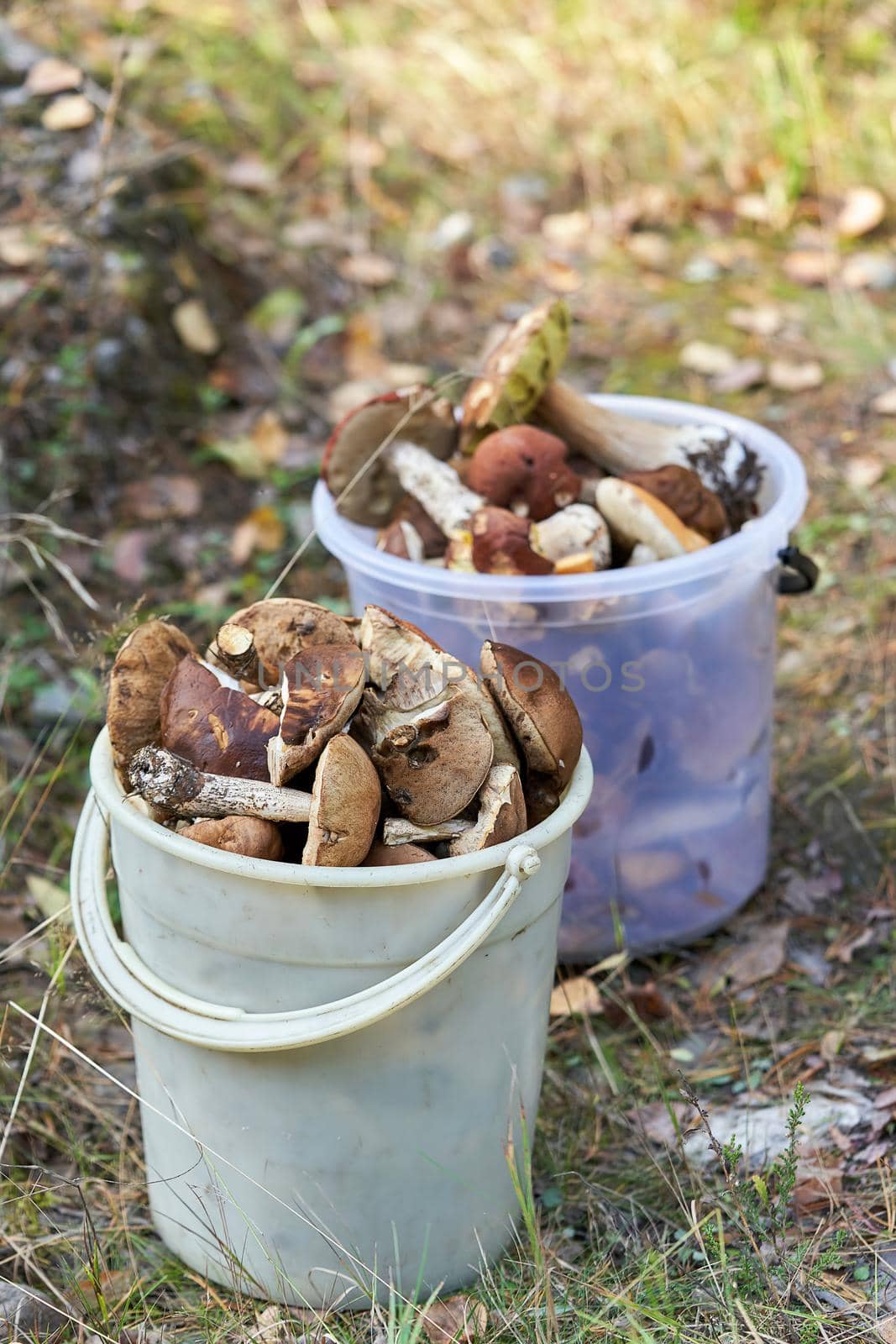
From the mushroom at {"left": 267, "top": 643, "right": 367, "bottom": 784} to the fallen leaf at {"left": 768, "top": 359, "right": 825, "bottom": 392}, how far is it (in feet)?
7.60

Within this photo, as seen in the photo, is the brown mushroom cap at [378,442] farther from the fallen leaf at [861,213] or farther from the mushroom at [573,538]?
the fallen leaf at [861,213]

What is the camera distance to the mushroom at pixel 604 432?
1.90 metres

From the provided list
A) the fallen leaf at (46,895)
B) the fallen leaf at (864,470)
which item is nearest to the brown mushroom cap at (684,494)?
the fallen leaf at (46,895)

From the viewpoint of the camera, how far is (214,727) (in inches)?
49.1

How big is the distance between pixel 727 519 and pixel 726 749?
364mm

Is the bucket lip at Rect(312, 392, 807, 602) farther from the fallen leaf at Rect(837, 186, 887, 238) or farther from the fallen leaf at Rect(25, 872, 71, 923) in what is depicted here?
the fallen leaf at Rect(837, 186, 887, 238)

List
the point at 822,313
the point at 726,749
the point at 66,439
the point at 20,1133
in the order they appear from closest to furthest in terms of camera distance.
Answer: the point at 20,1133 → the point at 726,749 → the point at 66,439 → the point at 822,313

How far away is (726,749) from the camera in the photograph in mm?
1873

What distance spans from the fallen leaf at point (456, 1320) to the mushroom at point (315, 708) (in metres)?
0.59

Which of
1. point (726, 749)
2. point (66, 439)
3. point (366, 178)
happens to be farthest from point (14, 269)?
point (726, 749)

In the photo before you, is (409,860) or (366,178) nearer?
(409,860)

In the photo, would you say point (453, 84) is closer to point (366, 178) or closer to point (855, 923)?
point (366, 178)

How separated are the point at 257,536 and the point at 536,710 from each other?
62.8 inches

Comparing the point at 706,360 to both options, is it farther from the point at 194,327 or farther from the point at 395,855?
the point at 395,855
